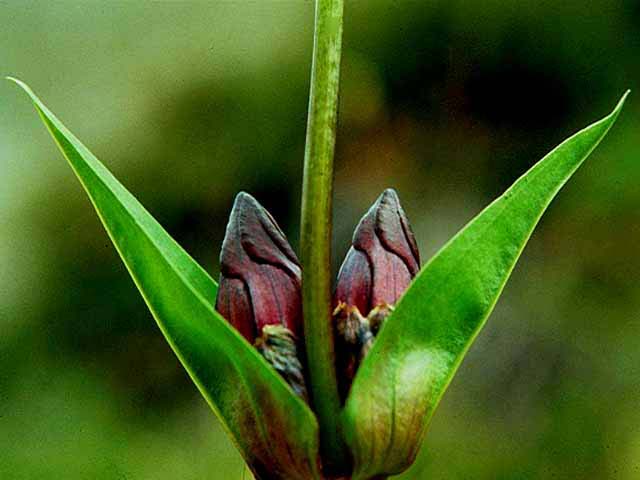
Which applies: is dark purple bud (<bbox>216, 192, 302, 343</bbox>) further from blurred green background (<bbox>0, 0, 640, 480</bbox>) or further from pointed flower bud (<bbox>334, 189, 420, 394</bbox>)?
blurred green background (<bbox>0, 0, 640, 480</bbox>)

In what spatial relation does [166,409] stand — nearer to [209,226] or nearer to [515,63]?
[209,226]

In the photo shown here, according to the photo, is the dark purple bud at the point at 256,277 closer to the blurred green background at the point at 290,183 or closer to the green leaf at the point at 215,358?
the green leaf at the point at 215,358

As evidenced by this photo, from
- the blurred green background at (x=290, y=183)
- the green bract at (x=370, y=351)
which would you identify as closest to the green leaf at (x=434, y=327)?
the green bract at (x=370, y=351)

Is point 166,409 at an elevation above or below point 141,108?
below

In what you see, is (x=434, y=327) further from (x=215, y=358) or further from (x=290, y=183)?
(x=290, y=183)

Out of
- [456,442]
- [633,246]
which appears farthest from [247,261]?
[633,246]
